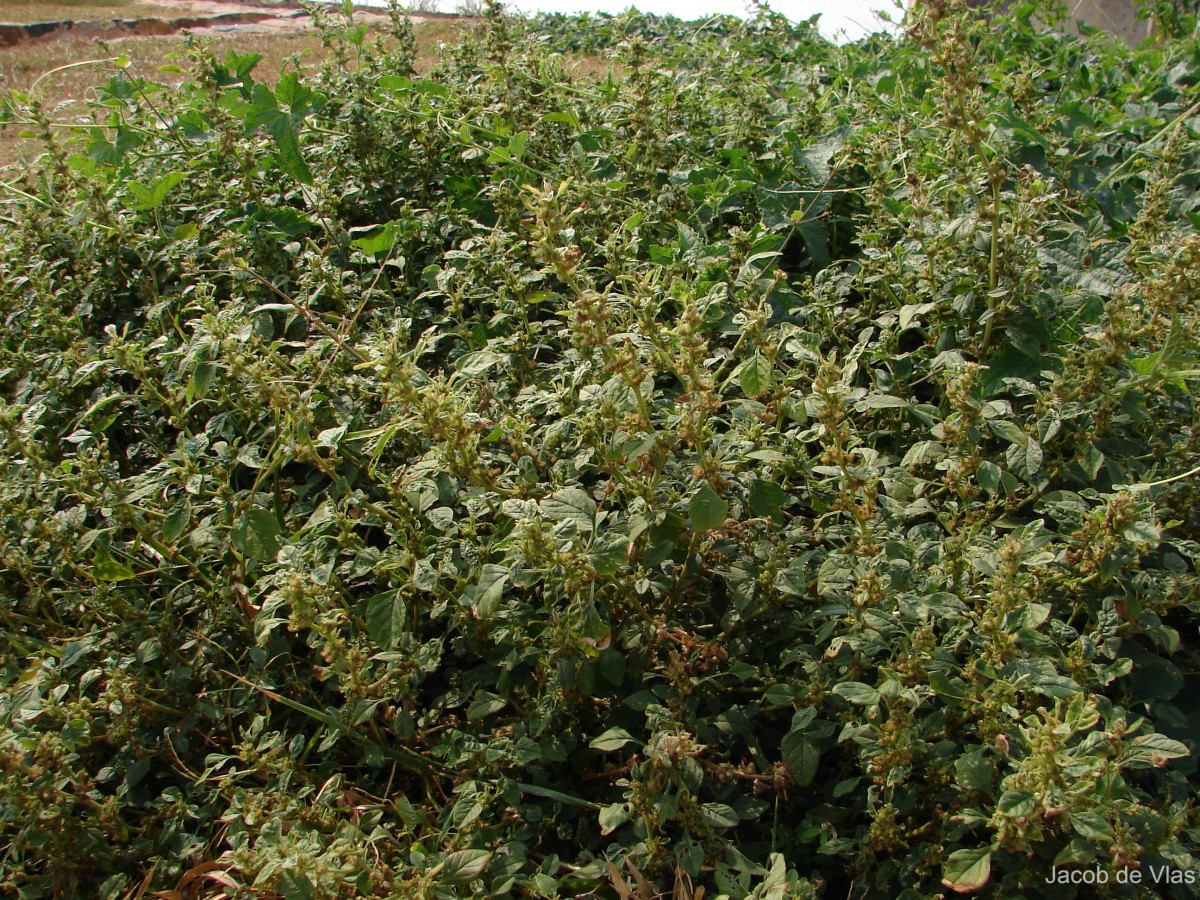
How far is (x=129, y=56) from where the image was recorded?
6.55m

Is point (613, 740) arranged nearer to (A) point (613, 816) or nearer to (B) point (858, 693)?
(A) point (613, 816)

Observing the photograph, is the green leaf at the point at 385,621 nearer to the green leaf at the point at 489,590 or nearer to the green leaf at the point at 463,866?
the green leaf at the point at 489,590

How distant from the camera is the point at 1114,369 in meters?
2.21

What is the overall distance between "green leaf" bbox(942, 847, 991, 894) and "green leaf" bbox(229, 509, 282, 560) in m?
1.51

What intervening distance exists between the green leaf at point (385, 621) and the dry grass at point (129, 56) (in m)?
5.44

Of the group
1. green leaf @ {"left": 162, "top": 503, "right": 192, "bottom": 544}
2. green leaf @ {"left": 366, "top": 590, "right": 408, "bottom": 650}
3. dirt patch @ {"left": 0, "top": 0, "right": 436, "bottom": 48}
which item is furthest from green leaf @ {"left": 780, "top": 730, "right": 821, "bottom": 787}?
dirt patch @ {"left": 0, "top": 0, "right": 436, "bottom": 48}

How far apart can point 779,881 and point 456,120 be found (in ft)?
9.49

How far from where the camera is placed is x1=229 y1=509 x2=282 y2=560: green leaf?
2.10 metres

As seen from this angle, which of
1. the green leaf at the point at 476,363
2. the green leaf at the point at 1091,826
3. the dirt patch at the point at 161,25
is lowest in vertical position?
the green leaf at the point at 1091,826

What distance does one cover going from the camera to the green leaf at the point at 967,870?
1.59 metres

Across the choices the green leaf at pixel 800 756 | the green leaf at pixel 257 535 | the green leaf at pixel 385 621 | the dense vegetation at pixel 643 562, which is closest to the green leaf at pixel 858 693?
the dense vegetation at pixel 643 562

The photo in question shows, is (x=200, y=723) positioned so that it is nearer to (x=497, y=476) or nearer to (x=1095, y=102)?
(x=497, y=476)

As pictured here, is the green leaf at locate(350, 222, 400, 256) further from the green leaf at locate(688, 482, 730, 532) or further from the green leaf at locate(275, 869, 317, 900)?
the green leaf at locate(275, 869, 317, 900)

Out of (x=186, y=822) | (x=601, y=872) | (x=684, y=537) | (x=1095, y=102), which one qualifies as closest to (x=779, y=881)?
(x=601, y=872)
